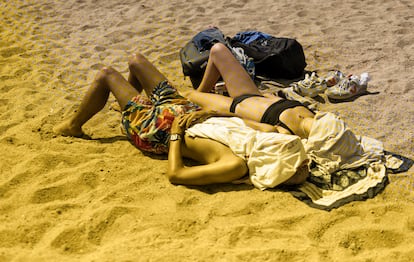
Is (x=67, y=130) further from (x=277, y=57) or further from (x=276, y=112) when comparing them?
(x=277, y=57)

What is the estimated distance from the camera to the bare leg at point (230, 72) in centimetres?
462

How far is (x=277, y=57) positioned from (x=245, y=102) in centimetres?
128

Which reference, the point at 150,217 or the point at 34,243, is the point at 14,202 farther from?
the point at 150,217

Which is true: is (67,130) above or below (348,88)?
above

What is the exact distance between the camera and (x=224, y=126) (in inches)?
151

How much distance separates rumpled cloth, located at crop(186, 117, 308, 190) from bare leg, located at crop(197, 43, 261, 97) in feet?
2.87

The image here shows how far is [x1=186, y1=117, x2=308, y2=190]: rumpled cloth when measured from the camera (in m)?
3.50

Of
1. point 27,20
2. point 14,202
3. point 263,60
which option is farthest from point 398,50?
point 27,20

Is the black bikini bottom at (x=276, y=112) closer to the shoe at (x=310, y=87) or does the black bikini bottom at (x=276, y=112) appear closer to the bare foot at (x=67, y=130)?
the shoe at (x=310, y=87)

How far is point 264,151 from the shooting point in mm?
3564

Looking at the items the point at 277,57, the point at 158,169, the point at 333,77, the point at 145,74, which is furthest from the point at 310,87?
the point at 158,169

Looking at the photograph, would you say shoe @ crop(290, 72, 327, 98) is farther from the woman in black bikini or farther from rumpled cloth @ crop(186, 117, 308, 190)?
rumpled cloth @ crop(186, 117, 308, 190)

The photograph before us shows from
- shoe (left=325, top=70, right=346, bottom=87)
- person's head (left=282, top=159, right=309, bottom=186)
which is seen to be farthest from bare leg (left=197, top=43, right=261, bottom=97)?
person's head (left=282, top=159, right=309, bottom=186)

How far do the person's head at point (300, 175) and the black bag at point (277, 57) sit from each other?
2.14 meters
